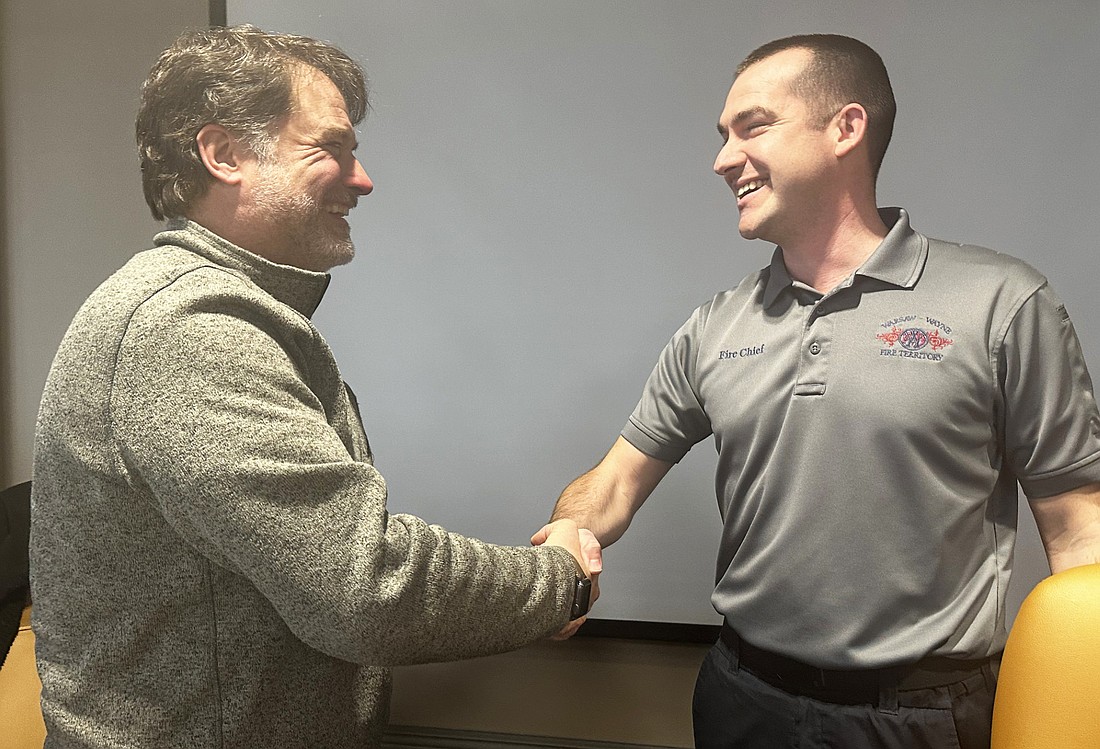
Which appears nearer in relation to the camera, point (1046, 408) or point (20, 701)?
point (1046, 408)

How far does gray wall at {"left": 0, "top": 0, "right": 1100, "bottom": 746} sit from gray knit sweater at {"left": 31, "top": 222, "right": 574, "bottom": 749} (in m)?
0.67

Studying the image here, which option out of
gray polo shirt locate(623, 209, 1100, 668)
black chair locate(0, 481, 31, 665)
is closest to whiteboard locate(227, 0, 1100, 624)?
gray polo shirt locate(623, 209, 1100, 668)

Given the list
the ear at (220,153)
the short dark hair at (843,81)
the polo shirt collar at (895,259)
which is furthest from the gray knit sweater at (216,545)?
the short dark hair at (843,81)

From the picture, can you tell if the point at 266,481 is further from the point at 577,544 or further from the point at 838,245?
the point at 838,245

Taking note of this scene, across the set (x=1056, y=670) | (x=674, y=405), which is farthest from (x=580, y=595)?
(x=1056, y=670)

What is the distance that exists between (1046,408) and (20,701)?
5.92 ft

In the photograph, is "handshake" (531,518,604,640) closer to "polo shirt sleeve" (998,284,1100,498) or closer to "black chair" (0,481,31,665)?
"polo shirt sleeve" (998,284,1100,498)

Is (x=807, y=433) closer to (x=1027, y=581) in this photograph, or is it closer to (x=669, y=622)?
(x=1027, y=581)

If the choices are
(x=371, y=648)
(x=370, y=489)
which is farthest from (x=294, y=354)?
(x=371, y=648)

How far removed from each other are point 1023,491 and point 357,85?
129 cm

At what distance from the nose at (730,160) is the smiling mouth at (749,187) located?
3 centimetres

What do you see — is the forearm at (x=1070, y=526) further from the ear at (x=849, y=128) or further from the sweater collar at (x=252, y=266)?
the sweater collar at (x=252, y=266)

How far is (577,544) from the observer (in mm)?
1513

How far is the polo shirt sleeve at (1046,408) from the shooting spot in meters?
1.35
